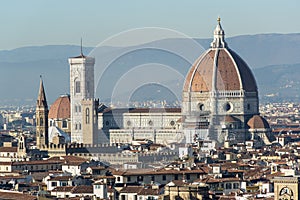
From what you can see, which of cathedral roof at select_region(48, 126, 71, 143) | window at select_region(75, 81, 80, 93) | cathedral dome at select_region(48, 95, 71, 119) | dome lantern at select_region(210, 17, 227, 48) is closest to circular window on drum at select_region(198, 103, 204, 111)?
dome lantern at select_region(210, 17, 227, 48)

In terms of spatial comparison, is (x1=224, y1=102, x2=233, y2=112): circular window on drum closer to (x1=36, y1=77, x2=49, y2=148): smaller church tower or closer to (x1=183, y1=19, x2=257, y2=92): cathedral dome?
(x1=183, y1=19, x2=257, y2=92): cathedral dome

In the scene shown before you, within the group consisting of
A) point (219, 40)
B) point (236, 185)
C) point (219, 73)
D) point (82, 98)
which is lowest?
point (236, 185)

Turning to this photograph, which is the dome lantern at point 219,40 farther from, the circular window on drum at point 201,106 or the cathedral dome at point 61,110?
the cathedral dome at point 61,110

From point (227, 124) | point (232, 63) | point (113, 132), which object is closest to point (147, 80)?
point (113, 132)

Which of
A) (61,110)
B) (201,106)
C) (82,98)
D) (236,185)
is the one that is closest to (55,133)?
(82,98)

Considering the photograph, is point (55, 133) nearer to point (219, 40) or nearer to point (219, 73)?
point (219, 73)

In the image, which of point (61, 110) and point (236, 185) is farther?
point (61, 110)

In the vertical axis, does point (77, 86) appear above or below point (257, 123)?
above
